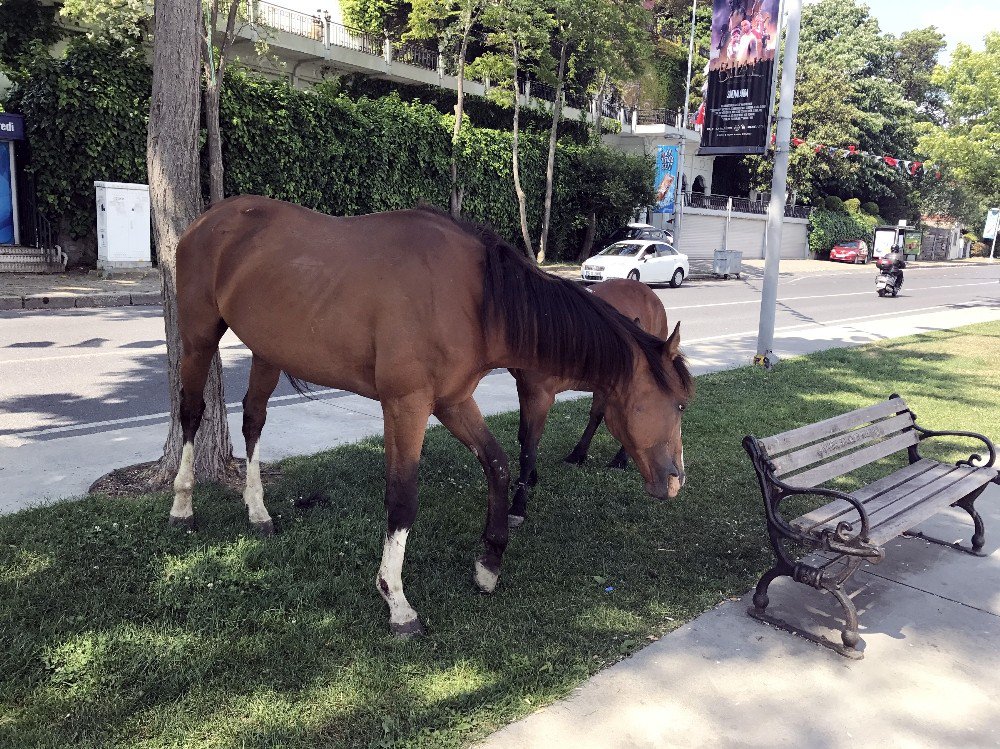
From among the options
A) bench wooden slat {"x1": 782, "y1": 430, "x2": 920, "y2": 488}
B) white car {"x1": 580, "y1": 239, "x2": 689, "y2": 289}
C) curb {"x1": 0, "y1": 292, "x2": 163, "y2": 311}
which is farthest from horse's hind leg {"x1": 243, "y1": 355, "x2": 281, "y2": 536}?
white car {"x1": 580, "y1": 239, "x2": 689, "y2": 289}

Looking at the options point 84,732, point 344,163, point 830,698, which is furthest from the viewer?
point 344,163

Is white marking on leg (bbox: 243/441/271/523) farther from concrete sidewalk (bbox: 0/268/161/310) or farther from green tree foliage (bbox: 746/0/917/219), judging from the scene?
green tree foliage (bbox: 746/0/917/219)

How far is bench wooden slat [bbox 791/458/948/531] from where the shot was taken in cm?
397

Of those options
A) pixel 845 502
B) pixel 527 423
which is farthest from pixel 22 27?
pixel 845 502

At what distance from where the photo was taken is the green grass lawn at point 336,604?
112 inches

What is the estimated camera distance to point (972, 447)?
710cm

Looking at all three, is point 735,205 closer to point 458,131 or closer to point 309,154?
point 458,131

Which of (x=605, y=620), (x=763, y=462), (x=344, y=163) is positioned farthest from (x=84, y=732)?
(x=344, y=163)

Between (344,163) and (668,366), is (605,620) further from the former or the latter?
(344,163)

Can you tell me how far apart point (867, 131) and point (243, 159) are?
45.2 m

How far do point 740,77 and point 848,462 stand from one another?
8.17m

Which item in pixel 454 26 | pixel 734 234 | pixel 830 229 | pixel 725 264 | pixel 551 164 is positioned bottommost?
pixel 725 264

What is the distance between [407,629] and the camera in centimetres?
346

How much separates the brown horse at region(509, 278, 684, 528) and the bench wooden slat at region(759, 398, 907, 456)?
3.16 ft
